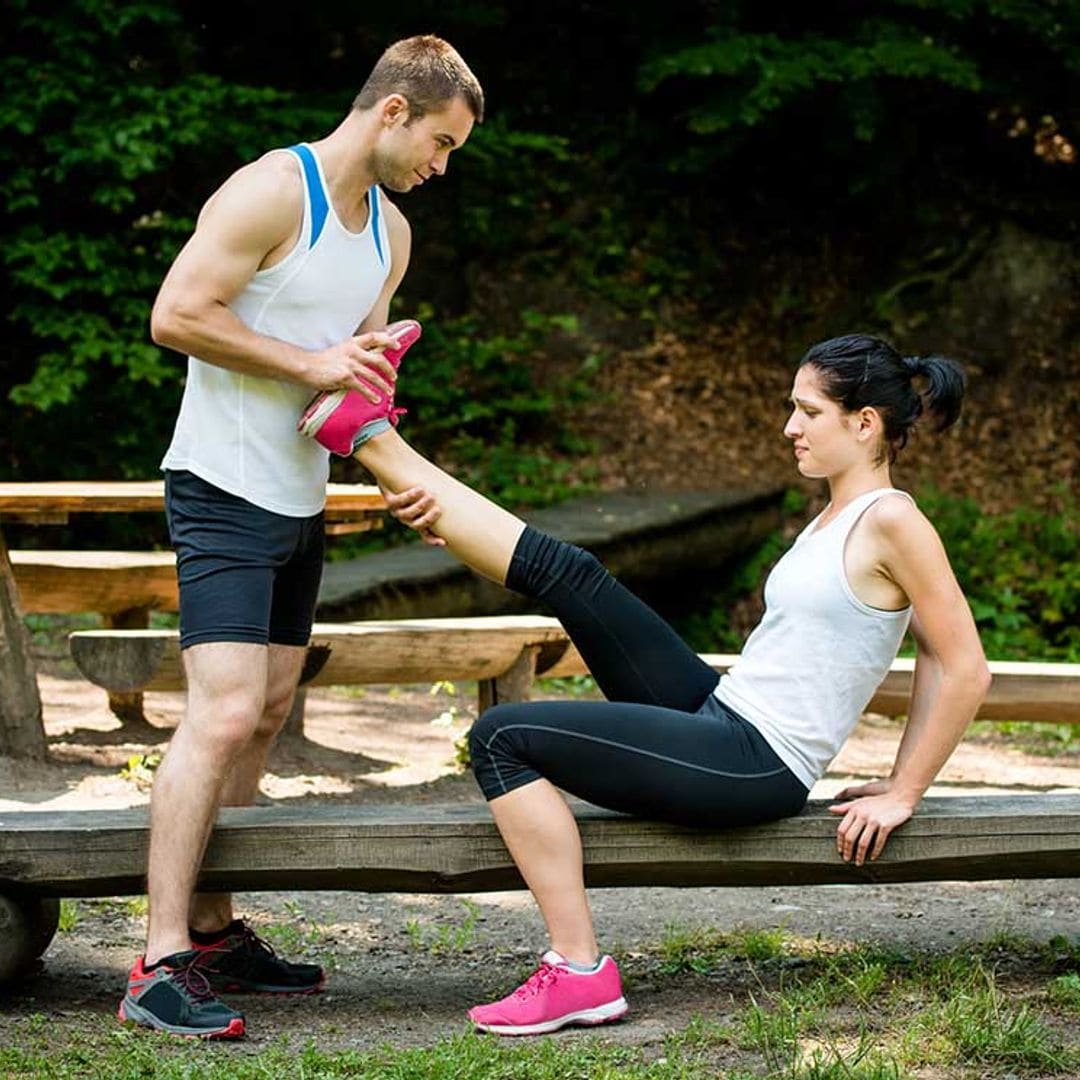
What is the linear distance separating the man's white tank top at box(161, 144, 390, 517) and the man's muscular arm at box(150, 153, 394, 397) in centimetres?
5

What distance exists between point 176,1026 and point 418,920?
4.62ft

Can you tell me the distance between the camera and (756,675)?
366 cm

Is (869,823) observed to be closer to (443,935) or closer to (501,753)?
(501,753)

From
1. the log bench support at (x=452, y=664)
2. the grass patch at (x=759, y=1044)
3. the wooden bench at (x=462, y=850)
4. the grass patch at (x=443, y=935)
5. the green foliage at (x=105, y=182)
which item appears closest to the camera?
the grass patch at (x=759, y=1044)

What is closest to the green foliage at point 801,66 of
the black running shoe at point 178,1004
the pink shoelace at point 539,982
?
the pink shoelace at point 539,982

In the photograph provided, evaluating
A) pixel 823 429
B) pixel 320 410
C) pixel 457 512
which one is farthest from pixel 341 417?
pixel 823 429

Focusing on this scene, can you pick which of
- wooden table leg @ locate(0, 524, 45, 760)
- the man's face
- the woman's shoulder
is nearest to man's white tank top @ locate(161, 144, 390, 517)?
Result: the man's face

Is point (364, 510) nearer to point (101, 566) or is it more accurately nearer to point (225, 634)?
point (101, 566)

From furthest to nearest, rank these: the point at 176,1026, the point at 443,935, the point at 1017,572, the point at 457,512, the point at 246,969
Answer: the point at 1017,572 < the point at 443,935 < the point at 246,969 < the point at 457,512 < the point at 176,1026

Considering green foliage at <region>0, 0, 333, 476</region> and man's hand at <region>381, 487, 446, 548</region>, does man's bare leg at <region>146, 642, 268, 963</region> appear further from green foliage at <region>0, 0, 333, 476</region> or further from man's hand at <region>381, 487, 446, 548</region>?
green foliage at <region>0, 0, 333, 476</region>

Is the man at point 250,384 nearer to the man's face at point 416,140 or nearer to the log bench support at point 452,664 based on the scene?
the man's face at point 416,140

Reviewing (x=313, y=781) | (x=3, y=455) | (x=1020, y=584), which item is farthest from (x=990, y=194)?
(x=313, y=781)

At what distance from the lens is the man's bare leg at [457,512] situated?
3.68 meters

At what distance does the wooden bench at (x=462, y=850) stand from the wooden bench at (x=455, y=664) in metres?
2.01
